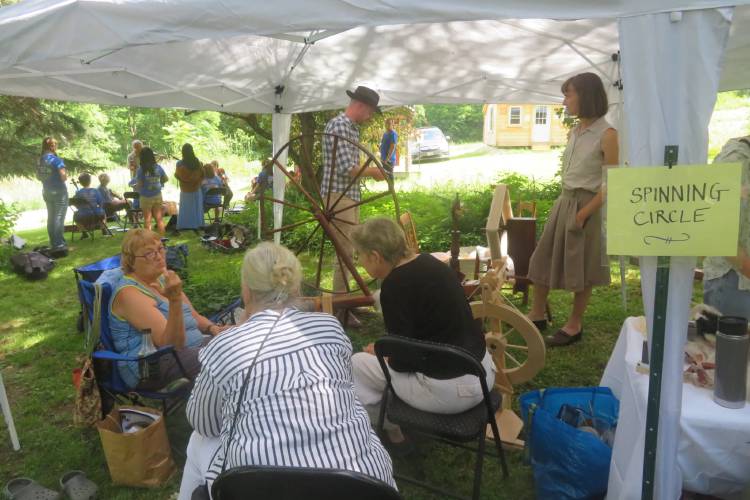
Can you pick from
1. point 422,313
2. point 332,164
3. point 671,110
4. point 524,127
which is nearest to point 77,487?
point 422,313

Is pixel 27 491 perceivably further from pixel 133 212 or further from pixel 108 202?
pixel 108 202

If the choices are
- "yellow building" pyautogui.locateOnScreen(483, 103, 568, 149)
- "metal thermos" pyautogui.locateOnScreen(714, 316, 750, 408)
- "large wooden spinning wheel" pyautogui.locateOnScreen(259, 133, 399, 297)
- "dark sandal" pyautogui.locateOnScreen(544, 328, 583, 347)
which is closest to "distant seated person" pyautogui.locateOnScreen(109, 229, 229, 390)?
"large wooden spinning wheel" pyautogui.locateOnScreen(259, 133, 399, 297)

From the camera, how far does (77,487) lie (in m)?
2.13

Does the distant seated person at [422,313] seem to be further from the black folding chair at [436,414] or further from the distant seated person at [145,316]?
the distant seated person at [145,316]

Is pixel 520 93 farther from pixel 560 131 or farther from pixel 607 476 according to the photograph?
pixel 560 131

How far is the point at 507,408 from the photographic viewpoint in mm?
2545

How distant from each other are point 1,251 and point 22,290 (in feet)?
4.44

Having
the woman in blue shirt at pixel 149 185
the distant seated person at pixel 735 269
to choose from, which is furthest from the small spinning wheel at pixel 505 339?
the woman in blue shirt at pixel 149 185

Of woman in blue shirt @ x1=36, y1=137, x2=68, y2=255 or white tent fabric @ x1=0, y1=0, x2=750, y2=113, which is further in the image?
woman in blue shirt @ x1=36, y1=137, x2=68, y2=255

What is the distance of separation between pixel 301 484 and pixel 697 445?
42.1 inches

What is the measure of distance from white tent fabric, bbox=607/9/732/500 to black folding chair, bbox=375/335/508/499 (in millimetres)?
571

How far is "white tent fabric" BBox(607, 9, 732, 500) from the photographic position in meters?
1.23

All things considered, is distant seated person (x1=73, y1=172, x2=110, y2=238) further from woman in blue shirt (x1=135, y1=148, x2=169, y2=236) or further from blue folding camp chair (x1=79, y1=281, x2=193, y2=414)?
blue folding camp chair (x1=79, y1=281, x2=193, y2=414)

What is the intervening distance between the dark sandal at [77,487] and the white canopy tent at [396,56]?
174cm
